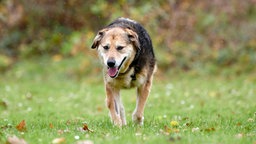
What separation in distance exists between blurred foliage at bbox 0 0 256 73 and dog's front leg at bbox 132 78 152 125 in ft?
32.8

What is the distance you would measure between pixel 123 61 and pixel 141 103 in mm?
1038

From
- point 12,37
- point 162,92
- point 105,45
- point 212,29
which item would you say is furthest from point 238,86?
point 12,37

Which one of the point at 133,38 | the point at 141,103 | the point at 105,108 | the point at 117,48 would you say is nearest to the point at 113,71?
the point at 117,48

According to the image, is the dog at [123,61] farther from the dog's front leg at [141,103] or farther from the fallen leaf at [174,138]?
the fallen leaf at [174,138]

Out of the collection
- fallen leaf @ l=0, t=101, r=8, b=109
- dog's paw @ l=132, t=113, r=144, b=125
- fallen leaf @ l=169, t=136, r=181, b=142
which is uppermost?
fallen leaf @ l=0, t=101, r=8, b=109

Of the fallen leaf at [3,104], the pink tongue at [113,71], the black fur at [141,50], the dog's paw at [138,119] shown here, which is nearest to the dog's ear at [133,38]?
the black fur at [141,50]

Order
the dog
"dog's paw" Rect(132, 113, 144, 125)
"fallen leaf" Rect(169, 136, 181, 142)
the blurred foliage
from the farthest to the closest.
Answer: the blurred foliage → "dog's paw" Rect(132, 113, 144, 125) → the dog → "fallen leaf" Rect(169, 136, 181, 142)

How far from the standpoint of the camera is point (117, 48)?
7.71m

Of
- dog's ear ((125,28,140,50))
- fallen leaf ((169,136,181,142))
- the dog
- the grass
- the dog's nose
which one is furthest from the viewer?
dog's ear ((125,28,140,50))

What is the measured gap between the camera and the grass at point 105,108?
6277 millimetres

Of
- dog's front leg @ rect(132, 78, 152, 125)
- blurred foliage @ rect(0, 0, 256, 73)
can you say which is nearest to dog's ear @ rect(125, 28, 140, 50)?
dog's front leg @ rect(132, 78, 152, 125)

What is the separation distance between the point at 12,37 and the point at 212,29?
31.7ft

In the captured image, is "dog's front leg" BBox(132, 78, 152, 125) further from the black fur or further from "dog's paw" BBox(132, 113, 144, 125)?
the black fur

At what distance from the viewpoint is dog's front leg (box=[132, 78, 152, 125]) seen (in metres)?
8.34
